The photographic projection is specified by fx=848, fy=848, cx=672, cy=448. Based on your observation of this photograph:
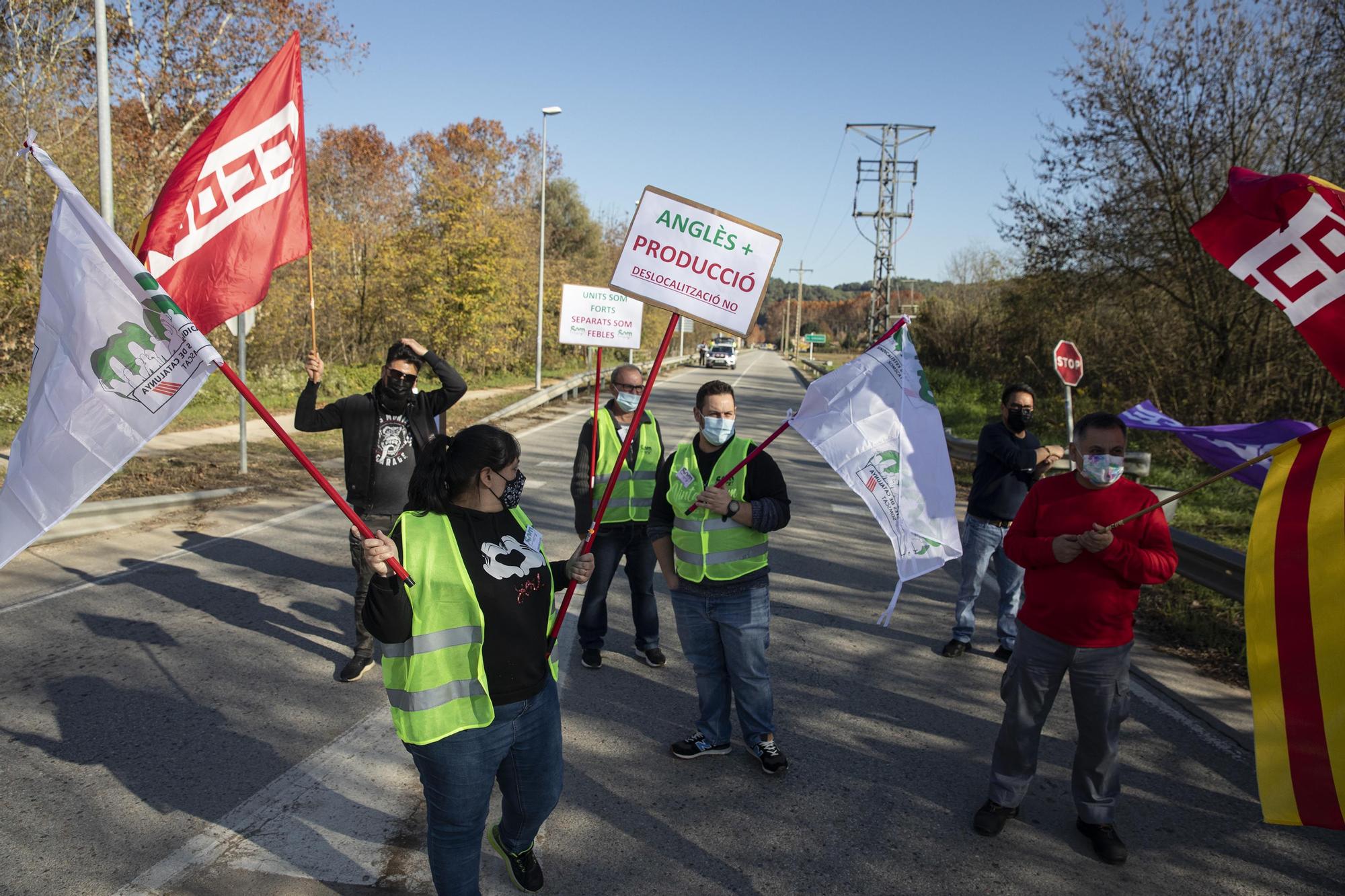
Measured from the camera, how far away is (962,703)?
16.9ft

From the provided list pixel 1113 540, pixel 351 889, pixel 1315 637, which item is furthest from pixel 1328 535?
pixel 351 889

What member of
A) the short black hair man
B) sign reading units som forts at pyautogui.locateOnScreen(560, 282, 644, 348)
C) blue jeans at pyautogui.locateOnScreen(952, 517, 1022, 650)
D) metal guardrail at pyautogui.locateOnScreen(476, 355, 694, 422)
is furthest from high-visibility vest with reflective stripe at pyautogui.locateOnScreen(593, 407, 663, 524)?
metal guardrail at pyautogui.locateOnScreen(476, 355, 694, 422)

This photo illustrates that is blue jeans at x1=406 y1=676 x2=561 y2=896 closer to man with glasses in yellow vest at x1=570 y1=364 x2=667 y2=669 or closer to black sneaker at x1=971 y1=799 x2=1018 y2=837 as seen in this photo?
black sneaker at x1=971 y1=799 x2=1018 y2=837

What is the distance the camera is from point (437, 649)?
102 inches

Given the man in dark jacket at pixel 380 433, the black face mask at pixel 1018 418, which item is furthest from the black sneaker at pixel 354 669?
the black face mask at pixel 1018 418

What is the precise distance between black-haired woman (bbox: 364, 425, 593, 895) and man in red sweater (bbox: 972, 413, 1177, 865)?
2155 millimetres

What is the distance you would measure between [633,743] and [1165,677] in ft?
12.4

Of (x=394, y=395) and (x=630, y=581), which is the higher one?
(x=394, y=395)

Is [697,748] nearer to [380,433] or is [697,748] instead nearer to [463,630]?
[463,630]

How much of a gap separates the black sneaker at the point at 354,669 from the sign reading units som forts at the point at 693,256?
2.79 metres

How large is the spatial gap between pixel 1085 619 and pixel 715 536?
1.64 m

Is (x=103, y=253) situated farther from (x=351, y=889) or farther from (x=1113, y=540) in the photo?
(x=1113, y=540)

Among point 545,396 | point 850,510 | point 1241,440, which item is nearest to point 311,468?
point 1241,440

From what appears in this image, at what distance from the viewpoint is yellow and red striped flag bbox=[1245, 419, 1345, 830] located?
252 centimetres
